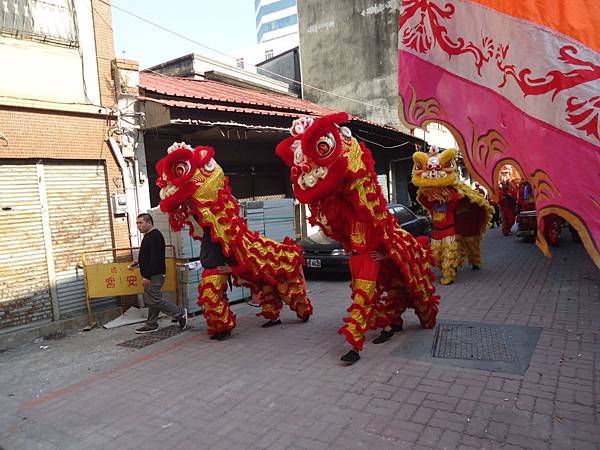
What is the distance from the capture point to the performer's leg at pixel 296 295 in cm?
644

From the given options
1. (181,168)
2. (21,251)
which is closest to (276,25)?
(21,251)

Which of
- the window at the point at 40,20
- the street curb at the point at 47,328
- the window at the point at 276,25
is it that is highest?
the window at the point at 276,25

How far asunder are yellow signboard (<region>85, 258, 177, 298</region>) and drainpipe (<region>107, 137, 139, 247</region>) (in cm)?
86

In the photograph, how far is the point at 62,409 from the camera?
4250mm

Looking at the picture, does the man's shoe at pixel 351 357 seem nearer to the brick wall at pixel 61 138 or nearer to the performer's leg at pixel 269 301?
the performer's leg at pixel 269 301

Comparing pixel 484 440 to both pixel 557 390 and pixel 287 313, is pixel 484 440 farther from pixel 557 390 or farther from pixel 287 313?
pixel 287 313

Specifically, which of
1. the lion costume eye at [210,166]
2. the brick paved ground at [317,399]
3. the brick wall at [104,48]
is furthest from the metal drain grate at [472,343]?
the brick wall at [104,48]

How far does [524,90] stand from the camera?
5.82ft

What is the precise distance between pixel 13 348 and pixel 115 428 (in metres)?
3.54

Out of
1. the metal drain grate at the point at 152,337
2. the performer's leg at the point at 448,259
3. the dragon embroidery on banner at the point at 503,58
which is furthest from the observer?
the performer's leg at the point at 448,259

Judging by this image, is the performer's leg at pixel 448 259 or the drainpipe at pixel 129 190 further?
the performer's leg at pixel 448 259

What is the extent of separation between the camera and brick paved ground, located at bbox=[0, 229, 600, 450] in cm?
336

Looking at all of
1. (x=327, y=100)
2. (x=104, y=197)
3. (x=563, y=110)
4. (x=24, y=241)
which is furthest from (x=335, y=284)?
(x=327, y=100)

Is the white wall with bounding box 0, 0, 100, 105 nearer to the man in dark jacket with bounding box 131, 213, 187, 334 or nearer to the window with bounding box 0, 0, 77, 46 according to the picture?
the window with bounding box 0, 0, 77, 46
